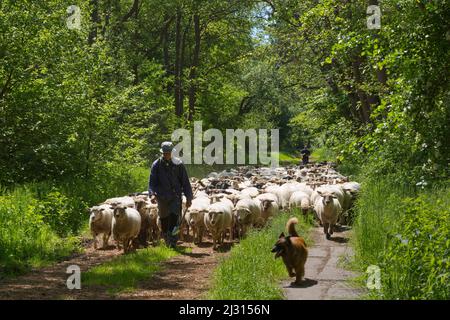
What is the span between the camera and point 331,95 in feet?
97.0

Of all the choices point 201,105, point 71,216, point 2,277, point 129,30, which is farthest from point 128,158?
point 201,105

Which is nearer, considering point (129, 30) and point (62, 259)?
point (62, 259)

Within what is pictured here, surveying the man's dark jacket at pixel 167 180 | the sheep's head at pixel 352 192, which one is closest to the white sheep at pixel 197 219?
the man's dark jacket at pixel 167 180

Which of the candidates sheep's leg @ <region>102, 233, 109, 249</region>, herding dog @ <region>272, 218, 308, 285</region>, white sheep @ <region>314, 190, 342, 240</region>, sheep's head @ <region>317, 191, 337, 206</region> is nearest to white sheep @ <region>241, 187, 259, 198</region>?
sheep's head @ <region>317, 191, 337, 206</region>

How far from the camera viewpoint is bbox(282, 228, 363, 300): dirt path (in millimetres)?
8203

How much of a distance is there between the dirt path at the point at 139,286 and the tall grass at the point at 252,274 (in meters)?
0.42

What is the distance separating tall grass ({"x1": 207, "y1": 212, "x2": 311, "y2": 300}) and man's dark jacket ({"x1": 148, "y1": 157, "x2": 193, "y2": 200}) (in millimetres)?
1793

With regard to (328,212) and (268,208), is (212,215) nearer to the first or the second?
(328,212)

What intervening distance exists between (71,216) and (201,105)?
28.9m

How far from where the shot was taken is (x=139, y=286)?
385 inches

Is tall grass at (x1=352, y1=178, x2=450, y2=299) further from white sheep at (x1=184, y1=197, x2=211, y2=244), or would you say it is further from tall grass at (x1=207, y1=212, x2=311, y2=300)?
white sheep at (x1=184, y1=197, x2=211, y2=244)

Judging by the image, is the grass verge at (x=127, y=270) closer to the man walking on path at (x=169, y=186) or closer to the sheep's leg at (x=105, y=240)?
the man walking on path at (x=169, y=186)

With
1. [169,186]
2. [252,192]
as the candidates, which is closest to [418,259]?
[169,186]

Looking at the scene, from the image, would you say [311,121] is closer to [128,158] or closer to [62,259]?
[128,158]
